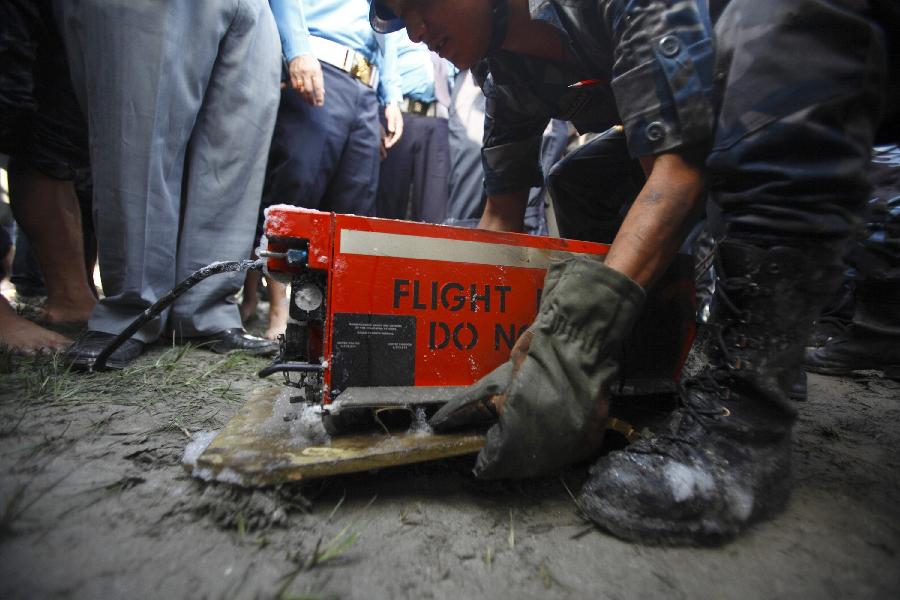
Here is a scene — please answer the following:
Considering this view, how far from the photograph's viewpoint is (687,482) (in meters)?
0.65

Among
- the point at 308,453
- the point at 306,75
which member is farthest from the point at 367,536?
the point at 306,75

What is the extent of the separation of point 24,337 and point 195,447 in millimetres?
1118

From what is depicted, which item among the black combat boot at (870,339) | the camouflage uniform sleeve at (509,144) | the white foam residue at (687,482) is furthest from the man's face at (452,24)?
the black combat boot at (870,339)

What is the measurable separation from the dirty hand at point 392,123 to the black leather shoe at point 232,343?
5.36 ft

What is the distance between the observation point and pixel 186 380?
1268mm

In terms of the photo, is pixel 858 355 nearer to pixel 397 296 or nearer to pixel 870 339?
pixel 870 339

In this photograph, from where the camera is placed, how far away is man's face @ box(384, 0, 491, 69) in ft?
3.31

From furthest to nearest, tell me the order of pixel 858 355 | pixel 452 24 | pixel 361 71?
pixel 361 71 < pixel 858 355 < pixel 452 24

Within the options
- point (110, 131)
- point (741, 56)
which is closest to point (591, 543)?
point (741, 56)

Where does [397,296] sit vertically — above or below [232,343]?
above

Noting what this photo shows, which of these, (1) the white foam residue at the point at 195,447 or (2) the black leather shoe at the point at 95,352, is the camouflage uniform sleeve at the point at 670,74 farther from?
(2) the black leather shoe at the point at 95,352

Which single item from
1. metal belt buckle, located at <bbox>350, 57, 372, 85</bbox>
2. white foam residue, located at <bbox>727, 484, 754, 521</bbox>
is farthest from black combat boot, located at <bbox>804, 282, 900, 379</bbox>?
metal belt buckle, located at <bbox>350, 57, 372, 85</bbox>

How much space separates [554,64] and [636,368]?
0.88 m

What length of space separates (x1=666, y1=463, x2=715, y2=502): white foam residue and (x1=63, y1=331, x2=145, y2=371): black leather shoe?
61.6 inches
